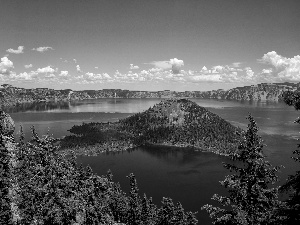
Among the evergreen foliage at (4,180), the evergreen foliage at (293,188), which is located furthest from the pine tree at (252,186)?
the evergreen foliage at (4,180)

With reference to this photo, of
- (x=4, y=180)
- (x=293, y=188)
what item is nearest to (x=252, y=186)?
(x=293, y=188)

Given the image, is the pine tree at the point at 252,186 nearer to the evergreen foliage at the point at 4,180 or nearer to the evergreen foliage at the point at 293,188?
the evergreen foliage at the point at 293,188

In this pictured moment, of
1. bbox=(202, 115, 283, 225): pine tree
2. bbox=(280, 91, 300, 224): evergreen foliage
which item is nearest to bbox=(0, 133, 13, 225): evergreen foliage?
bbox=(202, 115, 283, 225): pine tree

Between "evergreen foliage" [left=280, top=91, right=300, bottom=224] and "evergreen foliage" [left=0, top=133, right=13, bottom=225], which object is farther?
"evergreen foliage" [left=0, top=133, right=13, bottom=225]

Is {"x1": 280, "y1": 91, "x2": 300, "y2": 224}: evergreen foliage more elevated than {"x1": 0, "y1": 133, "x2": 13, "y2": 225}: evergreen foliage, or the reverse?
{"x1": 280, "y1": 91, "x2": 300, "y2": 224}: evergreen foliage

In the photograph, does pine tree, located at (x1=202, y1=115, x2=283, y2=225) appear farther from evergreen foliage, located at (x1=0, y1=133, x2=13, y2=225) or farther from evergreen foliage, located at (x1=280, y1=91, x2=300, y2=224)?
evergreen foliage, located at (x1=0, y1=133, x2=13, y2=225)

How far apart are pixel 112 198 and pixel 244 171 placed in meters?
81.3

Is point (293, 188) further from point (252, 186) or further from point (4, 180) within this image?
Result: point (4, 180)

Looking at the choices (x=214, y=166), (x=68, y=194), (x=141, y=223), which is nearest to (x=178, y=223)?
(x=141, y=223)

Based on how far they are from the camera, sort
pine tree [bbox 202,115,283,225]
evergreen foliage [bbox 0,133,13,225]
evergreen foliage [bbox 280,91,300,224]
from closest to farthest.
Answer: evergreen foliage [bbox 280,91,300,224], pine tree [bbox 202,115,283,225], evergreen foliage [bbox 0,133,13,225]

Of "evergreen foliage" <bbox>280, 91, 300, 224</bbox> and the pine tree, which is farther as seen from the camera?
the pine tree

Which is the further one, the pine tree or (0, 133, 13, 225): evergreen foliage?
(0, 133, 13, 225): evergreen foliage

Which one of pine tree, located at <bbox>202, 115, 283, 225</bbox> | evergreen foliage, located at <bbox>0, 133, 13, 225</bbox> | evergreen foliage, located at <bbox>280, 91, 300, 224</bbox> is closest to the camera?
evergreen foliage, located at <bbox>280, 91, 300, 224</bbox>

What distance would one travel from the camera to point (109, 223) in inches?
2067
